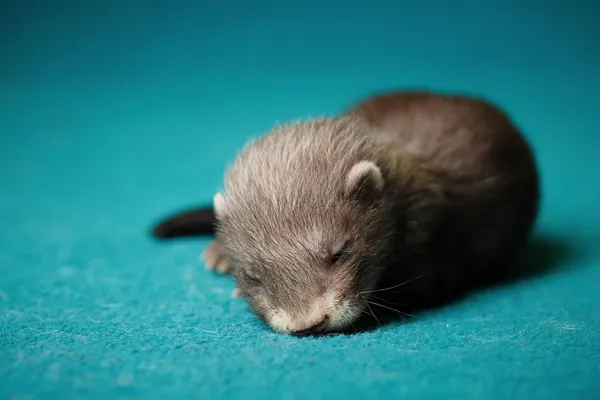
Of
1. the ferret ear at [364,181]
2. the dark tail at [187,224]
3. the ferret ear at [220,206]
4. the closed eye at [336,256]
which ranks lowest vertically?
the closed eye at [336,256]

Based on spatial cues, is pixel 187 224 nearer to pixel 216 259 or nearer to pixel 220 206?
pixel 216 259

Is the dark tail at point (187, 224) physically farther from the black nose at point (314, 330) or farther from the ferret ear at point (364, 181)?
the black nose at point (314, 330)

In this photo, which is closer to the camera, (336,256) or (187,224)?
(336,256)

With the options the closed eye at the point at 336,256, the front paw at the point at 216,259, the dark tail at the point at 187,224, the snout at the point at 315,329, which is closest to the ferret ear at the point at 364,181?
the closed eye at the point at 336,256

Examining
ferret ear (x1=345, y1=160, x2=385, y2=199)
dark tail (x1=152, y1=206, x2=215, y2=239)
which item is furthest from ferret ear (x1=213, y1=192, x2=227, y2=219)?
dark tail (x1=152, y1=206, x2=215, y2=239)

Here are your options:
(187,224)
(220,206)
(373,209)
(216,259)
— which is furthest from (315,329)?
(187,224)

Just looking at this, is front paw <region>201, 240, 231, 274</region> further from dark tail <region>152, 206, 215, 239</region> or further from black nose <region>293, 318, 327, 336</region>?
black nose <region>293, 318, 327, 336</region>

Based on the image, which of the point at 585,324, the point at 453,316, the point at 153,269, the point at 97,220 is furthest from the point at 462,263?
the point at 97,220
